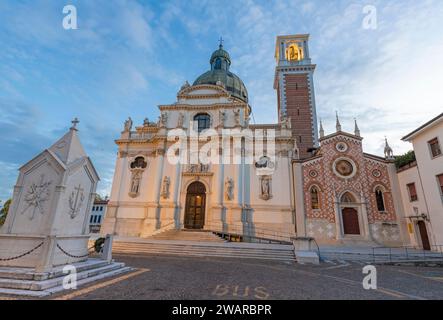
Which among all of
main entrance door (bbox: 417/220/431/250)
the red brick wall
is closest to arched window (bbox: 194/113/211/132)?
the red brick wall

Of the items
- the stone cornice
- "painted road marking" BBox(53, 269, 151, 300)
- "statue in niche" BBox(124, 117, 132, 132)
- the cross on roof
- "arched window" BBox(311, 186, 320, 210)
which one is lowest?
"painted road marking" BBox(53, 269, 151, 300)

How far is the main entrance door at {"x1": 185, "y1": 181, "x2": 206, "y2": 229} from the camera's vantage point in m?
19.6

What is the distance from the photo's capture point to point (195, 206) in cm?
2017

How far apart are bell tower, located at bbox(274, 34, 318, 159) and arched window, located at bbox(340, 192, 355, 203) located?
263 inches

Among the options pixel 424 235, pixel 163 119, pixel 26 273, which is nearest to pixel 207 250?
pixel 26 273

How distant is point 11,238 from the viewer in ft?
19.4

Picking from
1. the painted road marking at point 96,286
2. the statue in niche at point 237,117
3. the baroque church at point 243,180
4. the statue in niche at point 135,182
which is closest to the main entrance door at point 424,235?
the baroque church at point 243,180

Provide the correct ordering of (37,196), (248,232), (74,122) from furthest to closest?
(248,232) → (74,122) → (37,196)

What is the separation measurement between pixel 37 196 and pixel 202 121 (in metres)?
17.9

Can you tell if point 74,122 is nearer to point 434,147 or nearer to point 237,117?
point 237,117

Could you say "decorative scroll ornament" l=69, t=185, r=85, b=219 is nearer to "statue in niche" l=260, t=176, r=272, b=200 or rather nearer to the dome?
"statue in niche" l=260, t=176, r=272, b=200

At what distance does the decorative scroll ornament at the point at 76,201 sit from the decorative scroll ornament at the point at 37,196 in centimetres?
63

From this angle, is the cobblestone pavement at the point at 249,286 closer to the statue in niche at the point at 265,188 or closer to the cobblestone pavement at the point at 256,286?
the cobblestone pavement at the point at 256,286

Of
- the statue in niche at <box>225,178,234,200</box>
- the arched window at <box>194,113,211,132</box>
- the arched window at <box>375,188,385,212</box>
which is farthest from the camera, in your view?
the arched window at <box>194,113,211,132</box>
